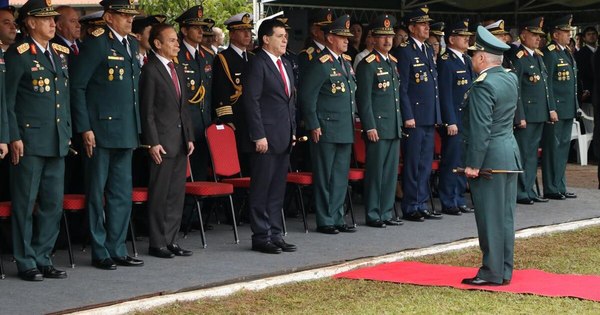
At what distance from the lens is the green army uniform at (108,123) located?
8.72 meters

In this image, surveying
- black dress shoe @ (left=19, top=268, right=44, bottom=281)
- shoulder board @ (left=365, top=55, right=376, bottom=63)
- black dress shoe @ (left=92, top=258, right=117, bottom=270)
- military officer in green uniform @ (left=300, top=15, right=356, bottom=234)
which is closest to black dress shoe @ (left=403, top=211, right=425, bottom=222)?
military officer in green uniform @ (left=300, top=15, right=356, bottom=234)

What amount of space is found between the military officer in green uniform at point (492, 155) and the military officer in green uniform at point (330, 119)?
2.50 m

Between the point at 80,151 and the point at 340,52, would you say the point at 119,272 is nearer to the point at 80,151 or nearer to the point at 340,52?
the point at 80,151

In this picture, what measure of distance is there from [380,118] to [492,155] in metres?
3.00

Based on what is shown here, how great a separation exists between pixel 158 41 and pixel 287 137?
133 centimetres

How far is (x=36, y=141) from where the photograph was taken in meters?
8.20

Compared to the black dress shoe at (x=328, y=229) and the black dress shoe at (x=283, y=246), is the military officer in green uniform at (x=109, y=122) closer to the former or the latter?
the black dress shoe at (x=283, y=246)

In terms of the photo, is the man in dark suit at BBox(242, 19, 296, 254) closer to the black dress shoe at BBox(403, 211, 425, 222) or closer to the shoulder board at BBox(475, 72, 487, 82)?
the shoulder board at BBox(475, 72, 487, 82)

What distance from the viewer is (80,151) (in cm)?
949

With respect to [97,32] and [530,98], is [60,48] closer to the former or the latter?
[97,32]

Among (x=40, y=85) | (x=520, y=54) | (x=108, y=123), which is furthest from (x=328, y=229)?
(x=520, y=54)

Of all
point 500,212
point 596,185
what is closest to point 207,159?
point 500,212


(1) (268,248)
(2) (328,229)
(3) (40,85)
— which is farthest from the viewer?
(2) (328,229)

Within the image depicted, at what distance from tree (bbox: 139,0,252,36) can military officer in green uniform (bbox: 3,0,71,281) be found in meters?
10.3
